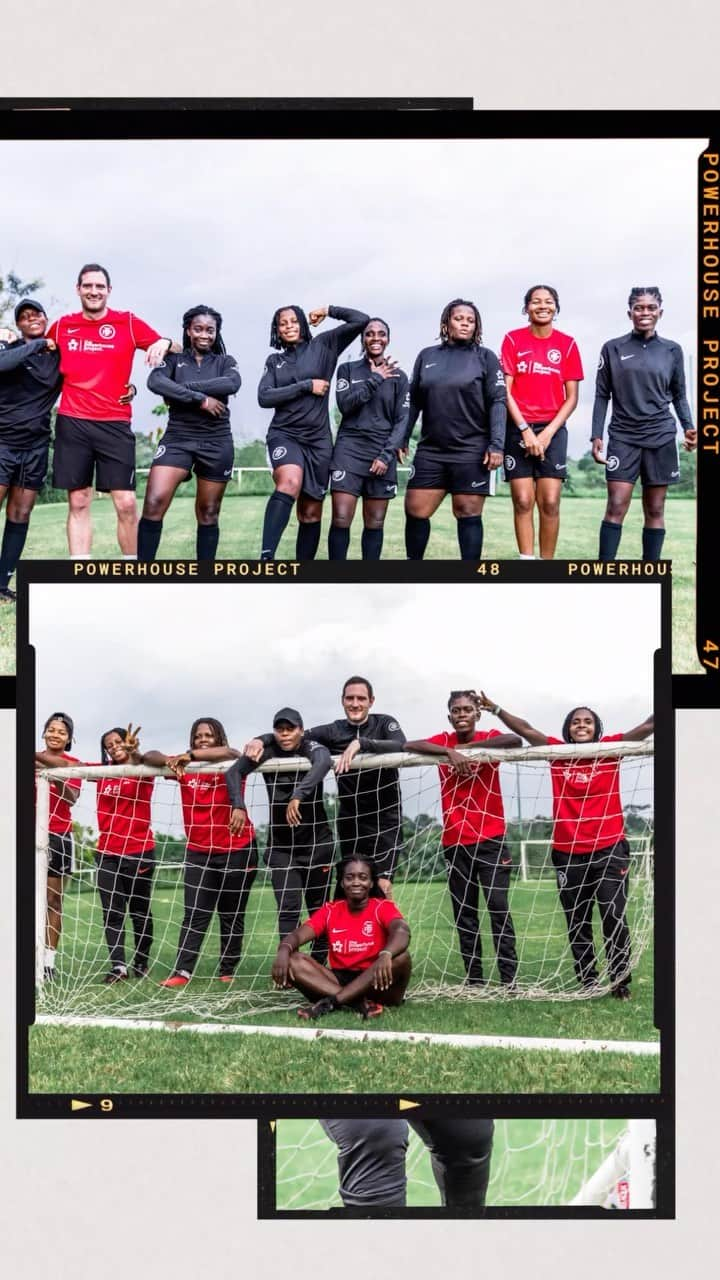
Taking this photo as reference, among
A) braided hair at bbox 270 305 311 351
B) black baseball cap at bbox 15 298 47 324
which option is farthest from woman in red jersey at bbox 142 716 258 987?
black baseball cap at bbox 15 298 47 324

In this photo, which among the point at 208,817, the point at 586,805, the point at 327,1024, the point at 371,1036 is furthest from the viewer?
the point at 208,817

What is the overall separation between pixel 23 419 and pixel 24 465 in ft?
1.03

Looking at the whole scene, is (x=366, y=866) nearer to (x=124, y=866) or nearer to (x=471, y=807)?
(x=471, y=807)

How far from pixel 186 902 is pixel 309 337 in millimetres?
3593

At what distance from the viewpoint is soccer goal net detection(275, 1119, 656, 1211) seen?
11.0 metres

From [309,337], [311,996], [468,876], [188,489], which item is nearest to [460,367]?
[309,337]

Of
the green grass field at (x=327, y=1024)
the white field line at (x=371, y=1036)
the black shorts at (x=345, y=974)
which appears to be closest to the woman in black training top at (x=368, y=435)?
the green grass field at (x=327, y=1024)

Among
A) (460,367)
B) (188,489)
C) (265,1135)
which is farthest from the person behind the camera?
(188,489)

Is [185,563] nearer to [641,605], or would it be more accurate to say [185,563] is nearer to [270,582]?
[270,582]

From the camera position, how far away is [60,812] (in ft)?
40.0

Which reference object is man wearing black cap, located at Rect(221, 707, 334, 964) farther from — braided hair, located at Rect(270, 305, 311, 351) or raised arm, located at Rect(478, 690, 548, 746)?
braided hair, located at Rect(270, 305, 311, 351)

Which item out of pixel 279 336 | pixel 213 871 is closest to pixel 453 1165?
pixel 213 871

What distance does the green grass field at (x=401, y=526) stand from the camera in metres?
13.6

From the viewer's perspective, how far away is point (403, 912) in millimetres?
12039
